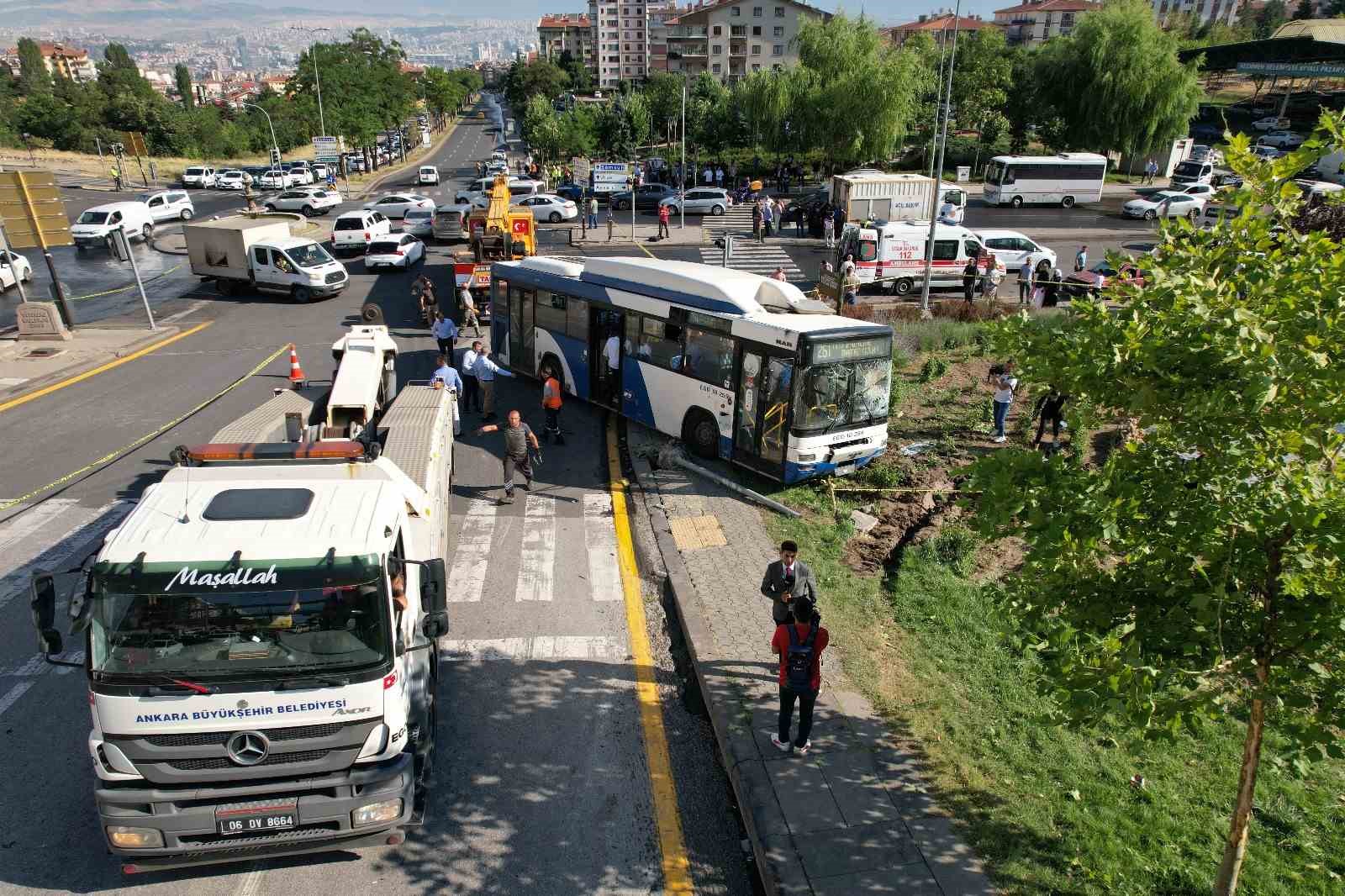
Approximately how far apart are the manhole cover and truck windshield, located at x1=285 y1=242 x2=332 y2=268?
314 inches

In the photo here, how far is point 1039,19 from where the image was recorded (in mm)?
146125

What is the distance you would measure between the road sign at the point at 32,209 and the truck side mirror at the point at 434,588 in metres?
21.0

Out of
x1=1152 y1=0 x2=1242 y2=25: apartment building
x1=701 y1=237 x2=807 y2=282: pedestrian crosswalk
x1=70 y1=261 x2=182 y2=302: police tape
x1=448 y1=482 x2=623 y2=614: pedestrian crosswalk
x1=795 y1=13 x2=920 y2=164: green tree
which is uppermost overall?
x1=1152 y1=0 x2=1242 y2=25: apartment building

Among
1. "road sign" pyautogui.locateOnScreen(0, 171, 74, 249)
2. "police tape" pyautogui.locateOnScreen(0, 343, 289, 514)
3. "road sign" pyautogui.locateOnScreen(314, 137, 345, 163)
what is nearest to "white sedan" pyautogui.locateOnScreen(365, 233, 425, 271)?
"road sign" pyautogui.locateOnScreen(0, 171, 74, 249)

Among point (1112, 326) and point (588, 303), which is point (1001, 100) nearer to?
point (588, 303)

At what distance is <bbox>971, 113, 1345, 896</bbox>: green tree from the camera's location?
14.5 ft

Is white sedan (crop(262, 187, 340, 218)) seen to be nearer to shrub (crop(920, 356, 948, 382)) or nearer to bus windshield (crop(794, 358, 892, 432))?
shrub (crop(920, 356, 948, 382))

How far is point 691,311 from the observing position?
14195 millimetres

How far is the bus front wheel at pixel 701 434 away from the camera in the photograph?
1434 centimetres

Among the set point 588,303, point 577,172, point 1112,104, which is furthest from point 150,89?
point 588,303

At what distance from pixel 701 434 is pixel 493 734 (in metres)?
7.55

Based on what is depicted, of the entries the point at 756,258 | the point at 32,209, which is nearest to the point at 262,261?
the point at 32,209

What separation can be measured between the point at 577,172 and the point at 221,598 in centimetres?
5336

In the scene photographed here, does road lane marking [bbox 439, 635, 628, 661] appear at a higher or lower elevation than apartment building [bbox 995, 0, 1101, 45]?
lower
